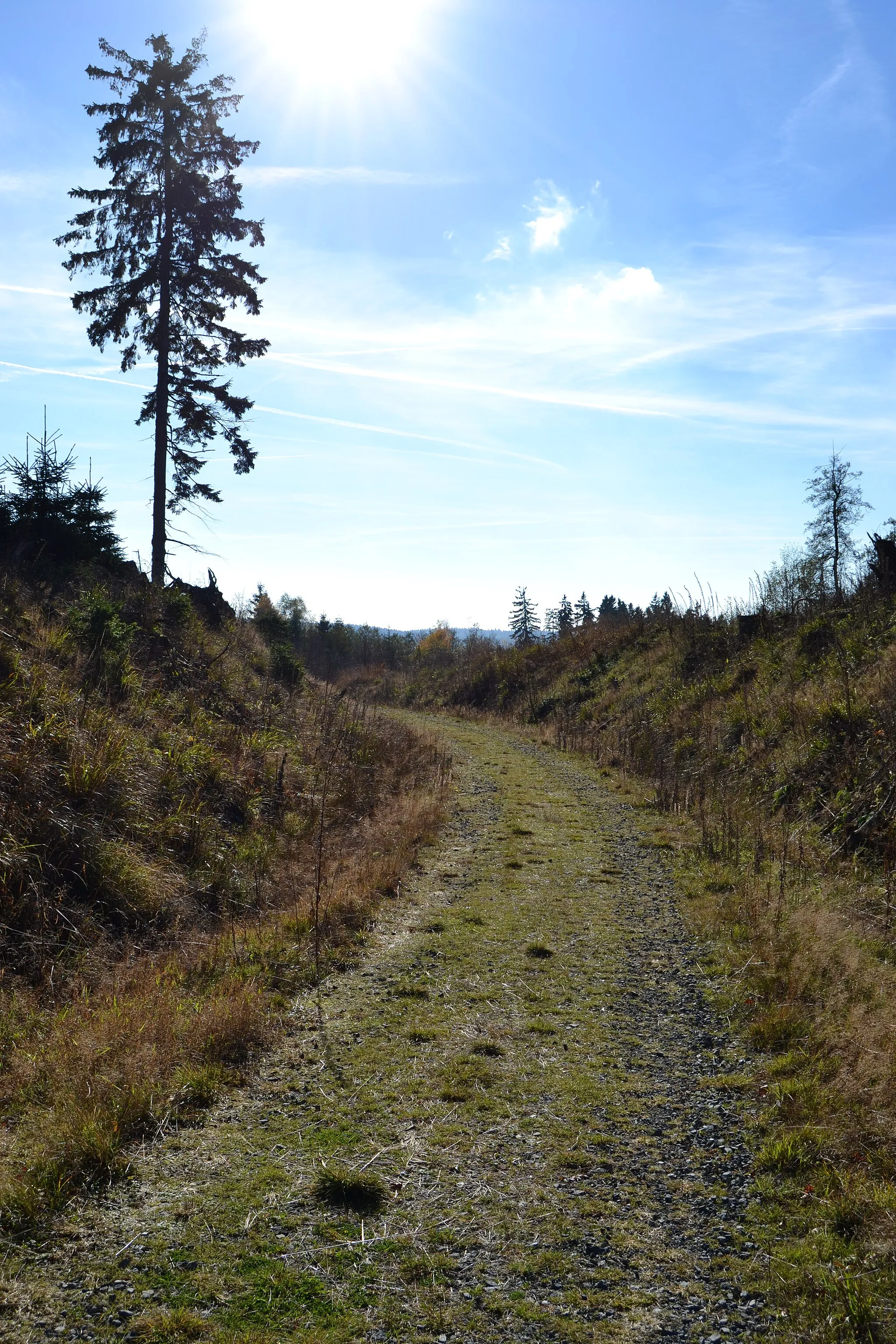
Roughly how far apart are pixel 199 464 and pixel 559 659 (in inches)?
686

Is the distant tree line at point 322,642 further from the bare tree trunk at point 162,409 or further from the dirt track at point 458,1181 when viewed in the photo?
the dirt track at point 458,1181

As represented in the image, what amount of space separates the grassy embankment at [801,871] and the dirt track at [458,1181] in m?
0.33

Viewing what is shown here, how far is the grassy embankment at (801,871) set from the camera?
12.2 feet

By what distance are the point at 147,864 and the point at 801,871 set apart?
7.30m

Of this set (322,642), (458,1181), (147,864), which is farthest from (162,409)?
(322,642)

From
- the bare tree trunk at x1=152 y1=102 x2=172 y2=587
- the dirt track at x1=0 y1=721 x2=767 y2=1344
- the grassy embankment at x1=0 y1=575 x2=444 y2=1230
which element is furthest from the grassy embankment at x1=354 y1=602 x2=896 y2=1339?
the bare tree trunk at x1=152 y1=102 x2=172 y2=587

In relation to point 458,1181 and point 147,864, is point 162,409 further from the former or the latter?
point 458,1181

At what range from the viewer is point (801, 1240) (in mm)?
3588

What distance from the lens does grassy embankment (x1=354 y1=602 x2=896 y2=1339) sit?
146 inches

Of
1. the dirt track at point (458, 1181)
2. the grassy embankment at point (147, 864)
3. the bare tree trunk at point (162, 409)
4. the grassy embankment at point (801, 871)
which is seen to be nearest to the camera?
the dirt track at point (458, 1181)

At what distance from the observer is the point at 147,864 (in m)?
8.44

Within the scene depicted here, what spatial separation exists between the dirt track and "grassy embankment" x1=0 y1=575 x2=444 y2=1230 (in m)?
0.42

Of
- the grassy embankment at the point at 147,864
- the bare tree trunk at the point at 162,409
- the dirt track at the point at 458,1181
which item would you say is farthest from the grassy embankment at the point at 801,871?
the bare tree trunk at the point at 162,409

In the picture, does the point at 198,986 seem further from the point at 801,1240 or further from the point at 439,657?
the point at 439,657
